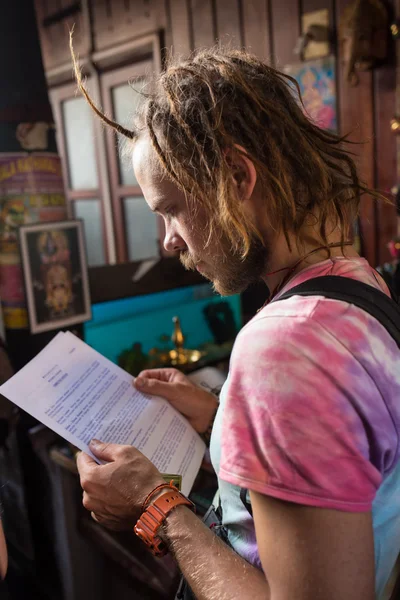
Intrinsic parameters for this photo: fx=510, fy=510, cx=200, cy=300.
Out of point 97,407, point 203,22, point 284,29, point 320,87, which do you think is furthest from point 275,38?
point 97,407

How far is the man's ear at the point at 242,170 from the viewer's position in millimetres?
619

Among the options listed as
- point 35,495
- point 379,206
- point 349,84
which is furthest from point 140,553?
point 349,84

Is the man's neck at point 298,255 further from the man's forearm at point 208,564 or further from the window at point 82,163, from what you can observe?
the window at point 82,163

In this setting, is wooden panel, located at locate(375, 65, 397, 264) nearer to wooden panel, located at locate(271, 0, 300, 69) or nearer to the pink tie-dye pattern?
wooden panel, located at locate(271, 0, 300, 69)

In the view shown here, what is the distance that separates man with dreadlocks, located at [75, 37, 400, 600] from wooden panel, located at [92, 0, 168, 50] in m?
2.14

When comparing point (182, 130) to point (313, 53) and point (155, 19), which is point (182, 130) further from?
point (155, 19)

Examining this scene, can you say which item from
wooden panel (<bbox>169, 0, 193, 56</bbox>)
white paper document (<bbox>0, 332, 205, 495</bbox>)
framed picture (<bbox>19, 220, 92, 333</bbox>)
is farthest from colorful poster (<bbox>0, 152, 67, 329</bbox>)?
wooden panel (<bbox>169, 0, 193, 56</bbox>)

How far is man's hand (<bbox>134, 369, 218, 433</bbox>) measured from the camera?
0.98 meters

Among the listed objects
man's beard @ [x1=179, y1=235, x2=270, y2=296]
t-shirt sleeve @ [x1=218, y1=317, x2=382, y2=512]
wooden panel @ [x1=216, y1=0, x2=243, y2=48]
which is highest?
wooden panel @ [x1=216, y1=0, x2=243, y2=48]

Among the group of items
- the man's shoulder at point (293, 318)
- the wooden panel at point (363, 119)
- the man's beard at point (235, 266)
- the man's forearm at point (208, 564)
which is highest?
the wooden panel at point (363, 119)

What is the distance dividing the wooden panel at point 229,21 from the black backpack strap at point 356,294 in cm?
200

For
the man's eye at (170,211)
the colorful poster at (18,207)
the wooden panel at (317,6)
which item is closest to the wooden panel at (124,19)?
the wooden panel at (317,6)

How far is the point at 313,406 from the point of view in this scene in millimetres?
489

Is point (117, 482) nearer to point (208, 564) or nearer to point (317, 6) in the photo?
point (208, 564)
